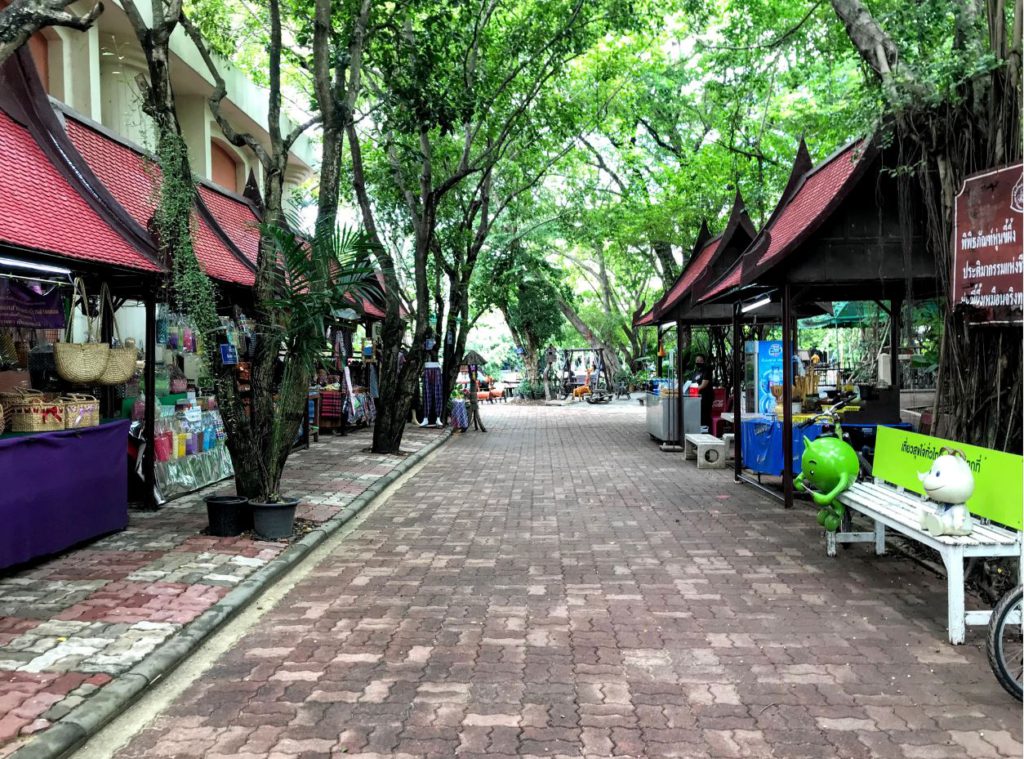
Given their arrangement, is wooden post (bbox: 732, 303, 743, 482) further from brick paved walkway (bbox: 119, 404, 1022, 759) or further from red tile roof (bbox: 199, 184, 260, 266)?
red tile roof (bbox: 199, 184, 260, 266)

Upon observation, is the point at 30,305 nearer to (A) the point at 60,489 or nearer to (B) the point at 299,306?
(A) the point at 60,489

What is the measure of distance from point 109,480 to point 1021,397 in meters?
7.45

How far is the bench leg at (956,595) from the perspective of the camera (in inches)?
191

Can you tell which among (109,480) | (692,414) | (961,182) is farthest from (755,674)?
(692,414)

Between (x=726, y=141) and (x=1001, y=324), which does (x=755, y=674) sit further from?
(x=726, y=141)

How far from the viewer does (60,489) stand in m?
6.70

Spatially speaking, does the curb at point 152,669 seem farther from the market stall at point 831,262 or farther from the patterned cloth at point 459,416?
the patterned cloth at point 459,416

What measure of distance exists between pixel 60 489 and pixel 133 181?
423 centimetres

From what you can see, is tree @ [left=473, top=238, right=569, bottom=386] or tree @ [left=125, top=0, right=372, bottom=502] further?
tree @ [left=473, top=238, right=569, bottom=386]

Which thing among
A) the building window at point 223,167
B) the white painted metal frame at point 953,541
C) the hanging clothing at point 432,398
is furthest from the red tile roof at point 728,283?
the building window at point 223,167

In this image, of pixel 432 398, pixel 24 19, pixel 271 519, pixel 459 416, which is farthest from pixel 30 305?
pixel 432 398

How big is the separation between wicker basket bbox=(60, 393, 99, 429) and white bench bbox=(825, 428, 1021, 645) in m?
6.41

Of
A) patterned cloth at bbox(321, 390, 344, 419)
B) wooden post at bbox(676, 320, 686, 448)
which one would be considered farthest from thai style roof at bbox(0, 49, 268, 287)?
wooden post at bbox(676, 320, 686, 448)

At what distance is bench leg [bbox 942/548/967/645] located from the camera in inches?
191
